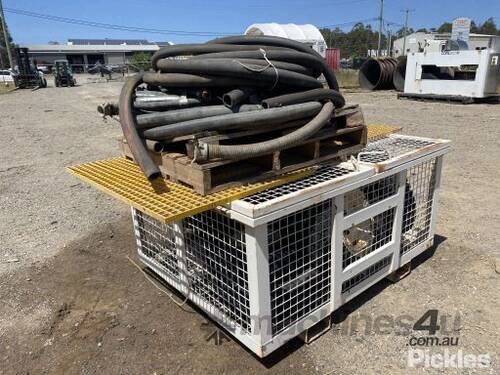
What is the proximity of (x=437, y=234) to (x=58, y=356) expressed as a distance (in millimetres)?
3417

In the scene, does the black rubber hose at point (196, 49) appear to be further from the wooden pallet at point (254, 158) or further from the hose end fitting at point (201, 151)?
Answer: the hose end fitting at point (201, 151)

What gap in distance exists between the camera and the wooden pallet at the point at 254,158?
2188mm

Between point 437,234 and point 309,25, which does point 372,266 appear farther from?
point 309,25

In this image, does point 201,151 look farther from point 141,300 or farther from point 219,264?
point 141,300

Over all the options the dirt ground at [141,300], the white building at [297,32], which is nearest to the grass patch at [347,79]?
the white building at [297,32]

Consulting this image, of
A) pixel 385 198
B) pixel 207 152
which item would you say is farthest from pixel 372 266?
pixel 207 152

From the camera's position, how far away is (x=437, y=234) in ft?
12.9

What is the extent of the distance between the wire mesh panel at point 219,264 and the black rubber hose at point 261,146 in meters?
0.37

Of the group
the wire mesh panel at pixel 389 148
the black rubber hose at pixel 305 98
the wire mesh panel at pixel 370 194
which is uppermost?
the black rubber hose at pixel 305 98

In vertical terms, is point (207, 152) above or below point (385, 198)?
above

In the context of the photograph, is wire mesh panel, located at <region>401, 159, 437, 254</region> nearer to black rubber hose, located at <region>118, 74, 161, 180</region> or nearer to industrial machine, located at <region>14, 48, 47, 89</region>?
black rubber hose, located at <region>118, 74, 161, 180</region>

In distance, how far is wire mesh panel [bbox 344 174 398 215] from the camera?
2.76m

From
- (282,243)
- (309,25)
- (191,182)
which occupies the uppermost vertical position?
(309,25)

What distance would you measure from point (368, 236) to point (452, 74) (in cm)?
1292
